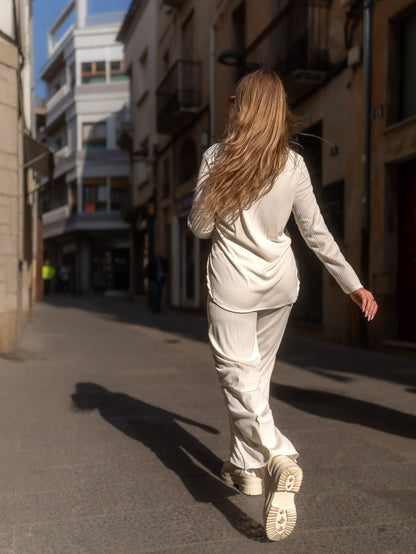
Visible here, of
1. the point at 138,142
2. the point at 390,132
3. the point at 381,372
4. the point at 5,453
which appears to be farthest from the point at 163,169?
the point at 5,453

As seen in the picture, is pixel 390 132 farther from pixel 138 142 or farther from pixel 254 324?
pixel 138 142

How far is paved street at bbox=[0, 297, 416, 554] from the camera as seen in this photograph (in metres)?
2.62

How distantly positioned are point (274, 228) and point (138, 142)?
2591 centimetres

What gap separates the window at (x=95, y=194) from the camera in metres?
37.9

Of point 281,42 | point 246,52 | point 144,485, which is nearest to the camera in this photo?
point 144,485

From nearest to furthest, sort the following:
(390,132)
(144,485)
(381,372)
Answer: (144,485)
(381,372)
(390,132)

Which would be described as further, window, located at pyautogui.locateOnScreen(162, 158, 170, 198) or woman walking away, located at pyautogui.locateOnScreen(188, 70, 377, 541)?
window, located at pyautogui.locateOnScreen(162, 158, 170, 198)

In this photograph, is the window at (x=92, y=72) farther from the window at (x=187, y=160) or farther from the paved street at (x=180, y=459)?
the paved street at (x=180, y=459)

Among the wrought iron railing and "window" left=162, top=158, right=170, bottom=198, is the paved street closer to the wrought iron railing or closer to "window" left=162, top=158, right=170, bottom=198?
the wrought iron railing

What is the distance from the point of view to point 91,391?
19.8 feet

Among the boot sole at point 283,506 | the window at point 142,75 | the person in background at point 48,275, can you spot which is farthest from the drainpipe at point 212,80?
the person in background at point 48,275

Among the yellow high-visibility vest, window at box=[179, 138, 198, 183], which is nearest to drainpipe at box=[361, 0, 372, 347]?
window at box=[179, 138, 198, 183]

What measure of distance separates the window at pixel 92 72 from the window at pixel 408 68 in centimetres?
3070

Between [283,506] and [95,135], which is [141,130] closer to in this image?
[95,135]
